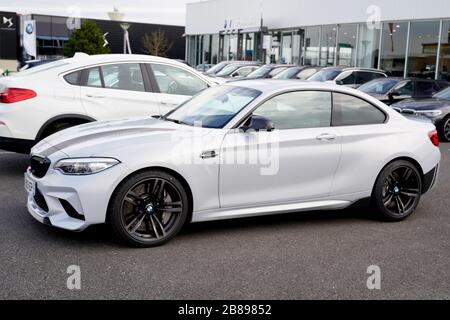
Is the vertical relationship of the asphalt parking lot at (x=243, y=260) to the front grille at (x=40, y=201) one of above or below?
below

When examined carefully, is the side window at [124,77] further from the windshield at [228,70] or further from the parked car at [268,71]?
the windshield at [228,70]

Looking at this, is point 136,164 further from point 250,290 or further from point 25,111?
point 25,111

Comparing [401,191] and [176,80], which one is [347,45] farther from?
[401,191]

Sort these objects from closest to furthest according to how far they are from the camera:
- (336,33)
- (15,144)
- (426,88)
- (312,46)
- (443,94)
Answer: (15,144), (443,94), (426,88), (336,33), (312,46)

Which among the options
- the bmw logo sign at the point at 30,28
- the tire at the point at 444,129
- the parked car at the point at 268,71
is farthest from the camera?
the bmw logo sign at the point at 30,28

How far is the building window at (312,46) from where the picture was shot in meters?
29.9

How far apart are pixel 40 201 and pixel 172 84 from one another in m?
Result: 3.77

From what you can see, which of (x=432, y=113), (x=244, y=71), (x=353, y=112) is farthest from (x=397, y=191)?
(x=244, y=71)

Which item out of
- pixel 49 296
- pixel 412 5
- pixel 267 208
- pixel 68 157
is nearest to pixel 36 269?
pixel 49 296

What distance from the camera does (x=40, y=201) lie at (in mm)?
4867

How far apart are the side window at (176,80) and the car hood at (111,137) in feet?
→ 8.58

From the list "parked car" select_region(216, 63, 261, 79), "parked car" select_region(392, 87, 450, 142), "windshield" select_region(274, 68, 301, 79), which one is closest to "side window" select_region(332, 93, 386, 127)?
"parked car" select_region(392, 87, 450, 142)

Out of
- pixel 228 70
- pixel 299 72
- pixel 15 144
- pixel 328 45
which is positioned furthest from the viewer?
pixel 328 45

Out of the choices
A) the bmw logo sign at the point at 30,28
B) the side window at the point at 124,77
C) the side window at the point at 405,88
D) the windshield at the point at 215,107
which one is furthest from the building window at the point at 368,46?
the bmw logo sign at the point at 30,28
